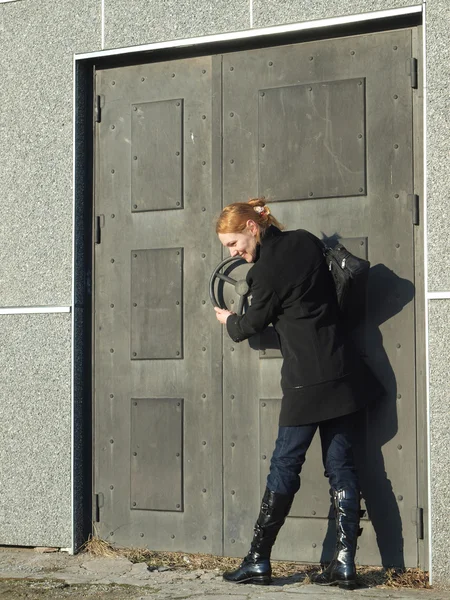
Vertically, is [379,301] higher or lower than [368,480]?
higher

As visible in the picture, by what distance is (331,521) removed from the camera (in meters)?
5.44

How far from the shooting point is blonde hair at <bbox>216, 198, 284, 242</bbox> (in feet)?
17.2

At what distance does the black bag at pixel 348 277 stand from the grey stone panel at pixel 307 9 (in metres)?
1.28

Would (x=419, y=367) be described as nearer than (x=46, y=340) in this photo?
Yes

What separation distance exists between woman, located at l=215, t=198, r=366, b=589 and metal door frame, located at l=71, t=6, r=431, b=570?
0.45 metres

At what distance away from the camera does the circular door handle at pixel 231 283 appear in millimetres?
5502

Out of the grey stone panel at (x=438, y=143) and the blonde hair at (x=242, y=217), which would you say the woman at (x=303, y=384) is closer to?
the blonde hair at (x=242, y=217)

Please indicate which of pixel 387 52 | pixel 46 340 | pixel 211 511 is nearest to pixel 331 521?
pixel 211 511

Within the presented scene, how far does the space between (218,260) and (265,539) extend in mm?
1597

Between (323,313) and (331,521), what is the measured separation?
1173mm

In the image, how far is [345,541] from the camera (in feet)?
16.4

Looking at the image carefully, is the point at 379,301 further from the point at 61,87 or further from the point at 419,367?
the point at 61,87

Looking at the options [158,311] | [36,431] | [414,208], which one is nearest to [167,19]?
[158,311]

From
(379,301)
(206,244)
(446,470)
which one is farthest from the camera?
(206,244)
